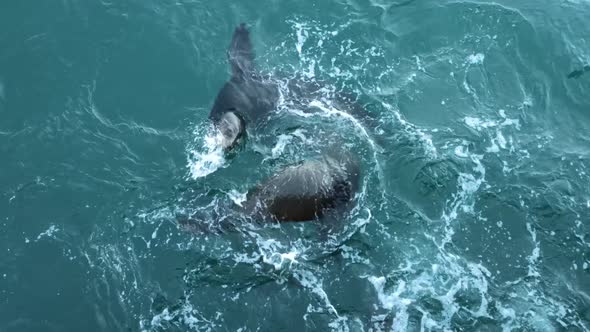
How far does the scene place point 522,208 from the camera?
19062mm

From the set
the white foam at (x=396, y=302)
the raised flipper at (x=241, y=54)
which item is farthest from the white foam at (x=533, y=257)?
the raised flipper at (x=241, y=54)

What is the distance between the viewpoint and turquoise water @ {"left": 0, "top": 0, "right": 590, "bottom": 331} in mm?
16688

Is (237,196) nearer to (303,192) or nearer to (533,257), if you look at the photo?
(303,192)

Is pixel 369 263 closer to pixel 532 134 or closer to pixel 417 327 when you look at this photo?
pixel 417 327

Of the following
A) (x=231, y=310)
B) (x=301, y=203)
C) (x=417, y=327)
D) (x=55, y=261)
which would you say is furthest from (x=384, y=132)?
(x=55, y=261)

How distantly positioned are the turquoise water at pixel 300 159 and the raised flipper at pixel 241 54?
0.35 metres

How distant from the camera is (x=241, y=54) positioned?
75.4 ft

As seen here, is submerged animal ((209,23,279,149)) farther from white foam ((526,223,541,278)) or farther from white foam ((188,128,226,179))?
white foam ((526,223,541,278))

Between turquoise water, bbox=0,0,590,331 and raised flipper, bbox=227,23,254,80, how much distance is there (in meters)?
0.35

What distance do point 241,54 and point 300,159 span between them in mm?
5989

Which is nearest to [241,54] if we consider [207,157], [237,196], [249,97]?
[249,97]

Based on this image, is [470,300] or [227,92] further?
[227,92]

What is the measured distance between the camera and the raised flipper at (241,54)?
2253 centimetres

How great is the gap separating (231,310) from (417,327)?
544 cm
